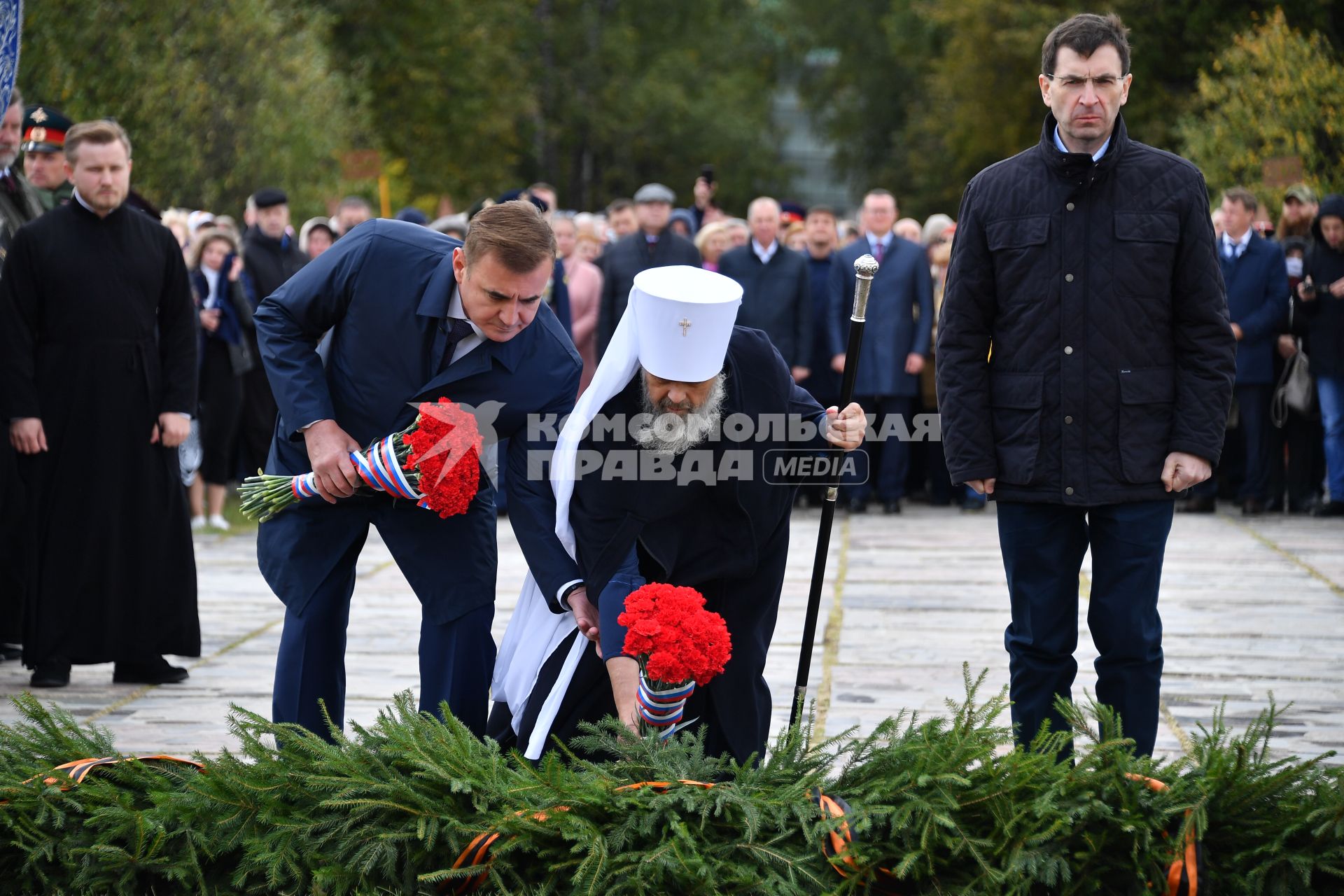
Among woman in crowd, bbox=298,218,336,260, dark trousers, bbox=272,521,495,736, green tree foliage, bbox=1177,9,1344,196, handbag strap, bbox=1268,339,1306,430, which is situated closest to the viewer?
dark trousers, bbox=272,521,495,736

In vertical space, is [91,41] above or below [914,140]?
below

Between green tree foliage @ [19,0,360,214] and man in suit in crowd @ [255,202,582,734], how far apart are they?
13.7m

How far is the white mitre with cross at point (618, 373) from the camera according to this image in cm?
426

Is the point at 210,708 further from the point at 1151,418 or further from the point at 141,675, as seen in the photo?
the point at 1151,418

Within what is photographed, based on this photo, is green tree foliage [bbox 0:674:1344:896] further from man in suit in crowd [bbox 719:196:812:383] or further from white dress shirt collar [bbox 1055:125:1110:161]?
man in suit in crowd [bbox 719:196:812:383]

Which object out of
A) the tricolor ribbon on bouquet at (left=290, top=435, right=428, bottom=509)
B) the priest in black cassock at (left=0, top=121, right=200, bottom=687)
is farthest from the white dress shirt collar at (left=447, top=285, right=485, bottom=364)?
the priest in black cassock at (left=0, top=121, right=200, bottom=687)

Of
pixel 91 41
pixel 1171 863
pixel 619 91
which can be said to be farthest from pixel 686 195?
pixel 1171 863

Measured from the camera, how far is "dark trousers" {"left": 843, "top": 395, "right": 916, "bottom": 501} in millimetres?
12766

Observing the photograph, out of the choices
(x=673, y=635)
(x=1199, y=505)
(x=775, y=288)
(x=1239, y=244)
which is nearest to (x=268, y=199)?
(x=775, y=288)

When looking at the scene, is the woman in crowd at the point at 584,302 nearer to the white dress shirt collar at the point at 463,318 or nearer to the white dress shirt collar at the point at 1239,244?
the white dress shirt collar at the point at 1239,244

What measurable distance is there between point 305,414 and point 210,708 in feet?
6.81

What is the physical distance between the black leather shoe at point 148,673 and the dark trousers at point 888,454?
6858 millimetres

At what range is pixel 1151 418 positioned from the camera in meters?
4.64
